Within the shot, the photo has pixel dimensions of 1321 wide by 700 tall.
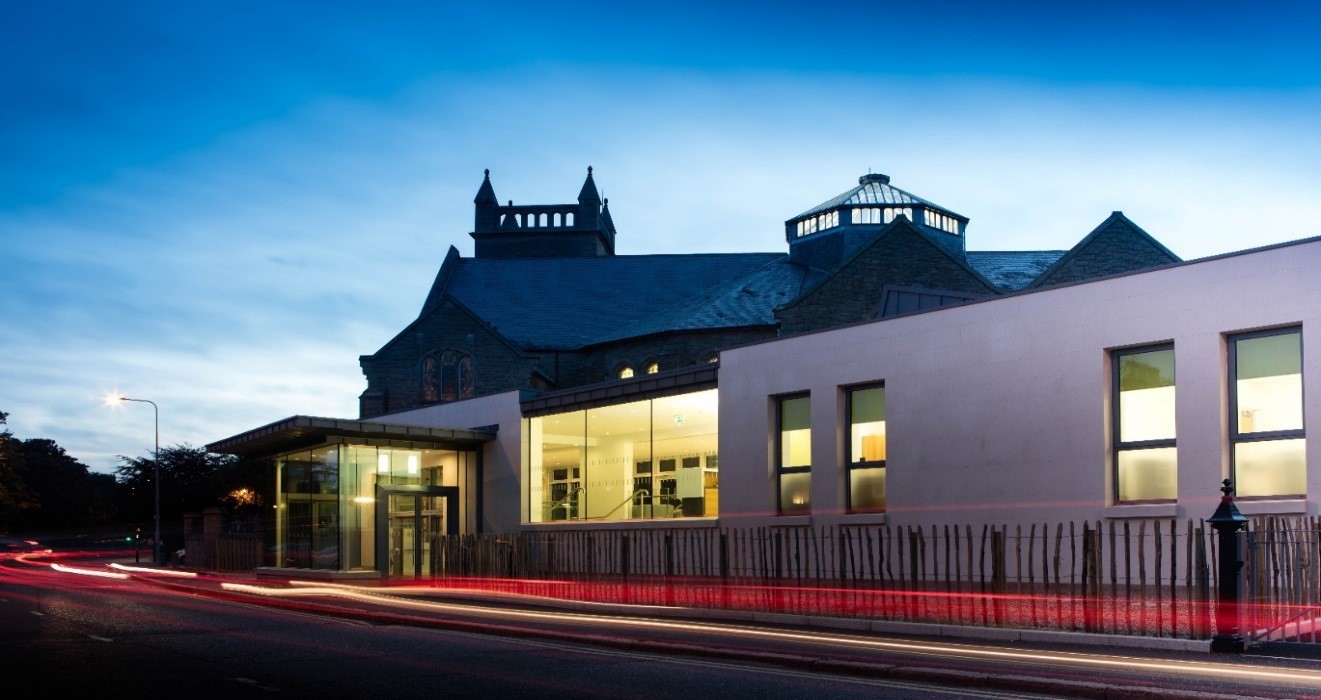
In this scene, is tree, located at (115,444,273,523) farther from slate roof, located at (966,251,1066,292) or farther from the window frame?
the window frame

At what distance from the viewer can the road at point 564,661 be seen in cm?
1077

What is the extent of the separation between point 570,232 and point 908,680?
79833mm

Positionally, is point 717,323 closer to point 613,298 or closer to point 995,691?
point 613,298

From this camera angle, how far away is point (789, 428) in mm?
26281

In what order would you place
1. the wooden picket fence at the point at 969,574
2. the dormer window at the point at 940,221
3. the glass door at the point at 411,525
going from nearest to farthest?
the wooden picket fence at the point at 969,574 → the glass door at the point at 411,525 → the dormer window at the point at 940,221

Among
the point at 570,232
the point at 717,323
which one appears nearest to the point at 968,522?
the point at 717,323

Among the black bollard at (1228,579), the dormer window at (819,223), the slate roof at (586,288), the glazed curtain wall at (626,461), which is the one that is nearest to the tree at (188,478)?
the slate roof at (586,288)

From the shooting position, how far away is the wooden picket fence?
1424cm

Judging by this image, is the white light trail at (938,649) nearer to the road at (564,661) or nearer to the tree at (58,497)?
the road at (564,661)

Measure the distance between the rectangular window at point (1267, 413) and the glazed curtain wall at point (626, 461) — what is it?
1140cm

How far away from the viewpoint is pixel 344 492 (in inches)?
1303

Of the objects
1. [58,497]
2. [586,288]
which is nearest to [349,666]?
[586,288]

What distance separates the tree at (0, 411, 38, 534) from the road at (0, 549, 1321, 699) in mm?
62076

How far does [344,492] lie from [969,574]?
67.3ft
